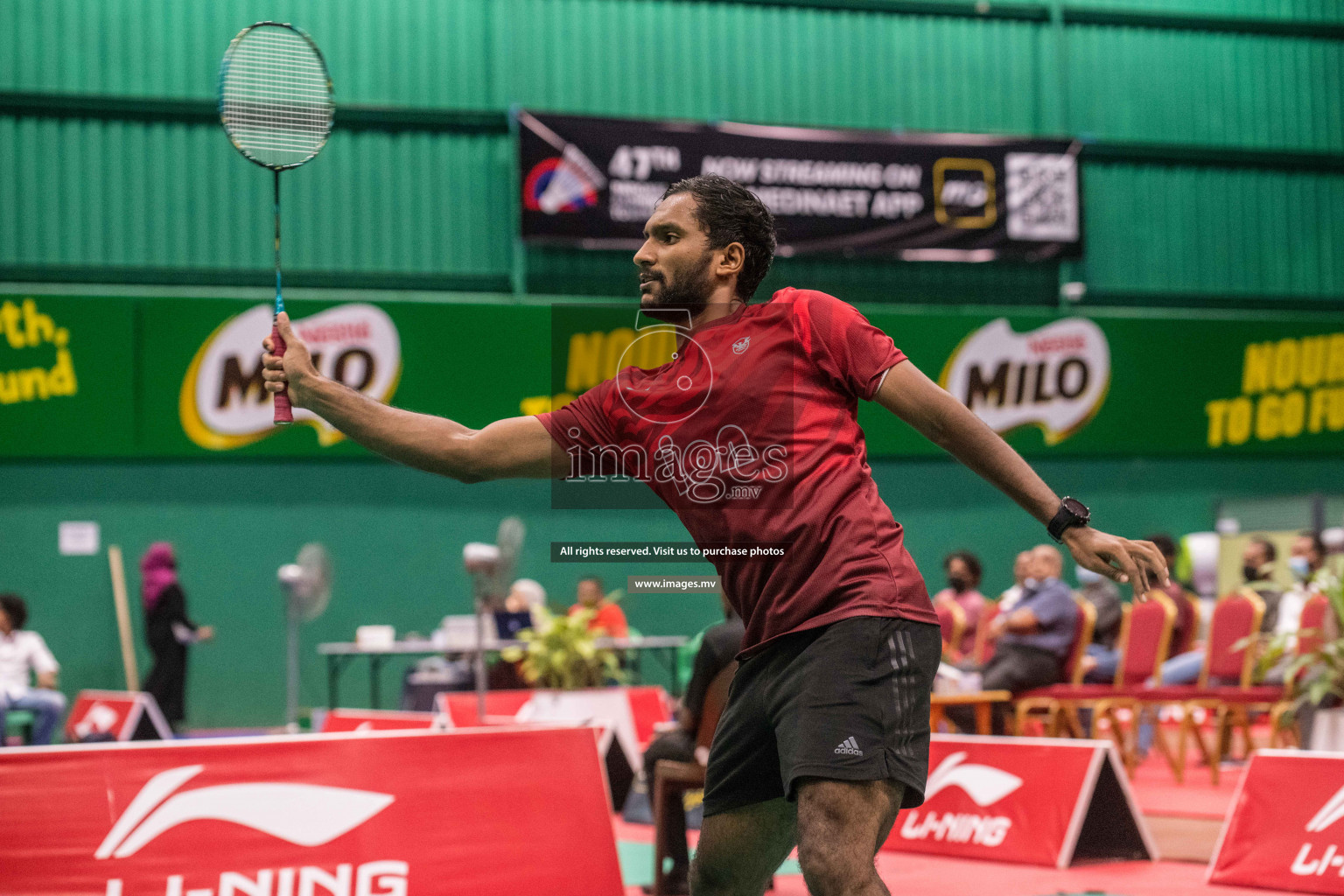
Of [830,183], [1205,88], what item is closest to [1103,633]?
[830,183]

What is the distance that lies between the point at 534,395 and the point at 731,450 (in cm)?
1059

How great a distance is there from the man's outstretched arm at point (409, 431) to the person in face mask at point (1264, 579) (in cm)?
714

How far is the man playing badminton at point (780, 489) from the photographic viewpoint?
2219 mm

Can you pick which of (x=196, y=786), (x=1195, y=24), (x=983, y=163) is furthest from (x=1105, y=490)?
(x=196, y=786)

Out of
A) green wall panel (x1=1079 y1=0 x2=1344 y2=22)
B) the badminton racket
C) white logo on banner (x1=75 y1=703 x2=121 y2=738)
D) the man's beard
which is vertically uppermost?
green wall panel (x1=1079 y1=0 x2=1344 y2=22)

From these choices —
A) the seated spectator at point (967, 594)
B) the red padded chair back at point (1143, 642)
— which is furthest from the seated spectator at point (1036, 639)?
the seated spectator at point (967, 594)

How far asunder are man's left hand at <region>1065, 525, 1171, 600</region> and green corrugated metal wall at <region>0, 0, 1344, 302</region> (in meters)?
11.2

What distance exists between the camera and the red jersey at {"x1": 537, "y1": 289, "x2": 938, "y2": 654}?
232cm

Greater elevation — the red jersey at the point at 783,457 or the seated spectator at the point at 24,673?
Answer: the red jersey at the point at 783,457

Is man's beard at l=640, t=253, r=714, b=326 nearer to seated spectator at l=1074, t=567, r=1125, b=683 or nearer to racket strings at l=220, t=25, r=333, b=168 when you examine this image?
racket strings at l=220, t=25, r=333, b=168

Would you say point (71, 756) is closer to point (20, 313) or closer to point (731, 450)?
point (731, 450)

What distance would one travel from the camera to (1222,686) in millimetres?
8836

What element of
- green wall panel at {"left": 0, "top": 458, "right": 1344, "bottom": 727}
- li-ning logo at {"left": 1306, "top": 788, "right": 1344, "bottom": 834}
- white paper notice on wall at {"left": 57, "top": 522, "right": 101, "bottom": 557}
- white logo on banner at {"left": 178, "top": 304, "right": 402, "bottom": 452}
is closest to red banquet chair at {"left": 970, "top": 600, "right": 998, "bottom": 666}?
green wall panel at {"left": 0, "top": 458, "right": 1344, "bottom": 727}

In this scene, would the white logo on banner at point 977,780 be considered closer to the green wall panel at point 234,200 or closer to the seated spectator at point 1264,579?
the seated spectator at point 1264,579
